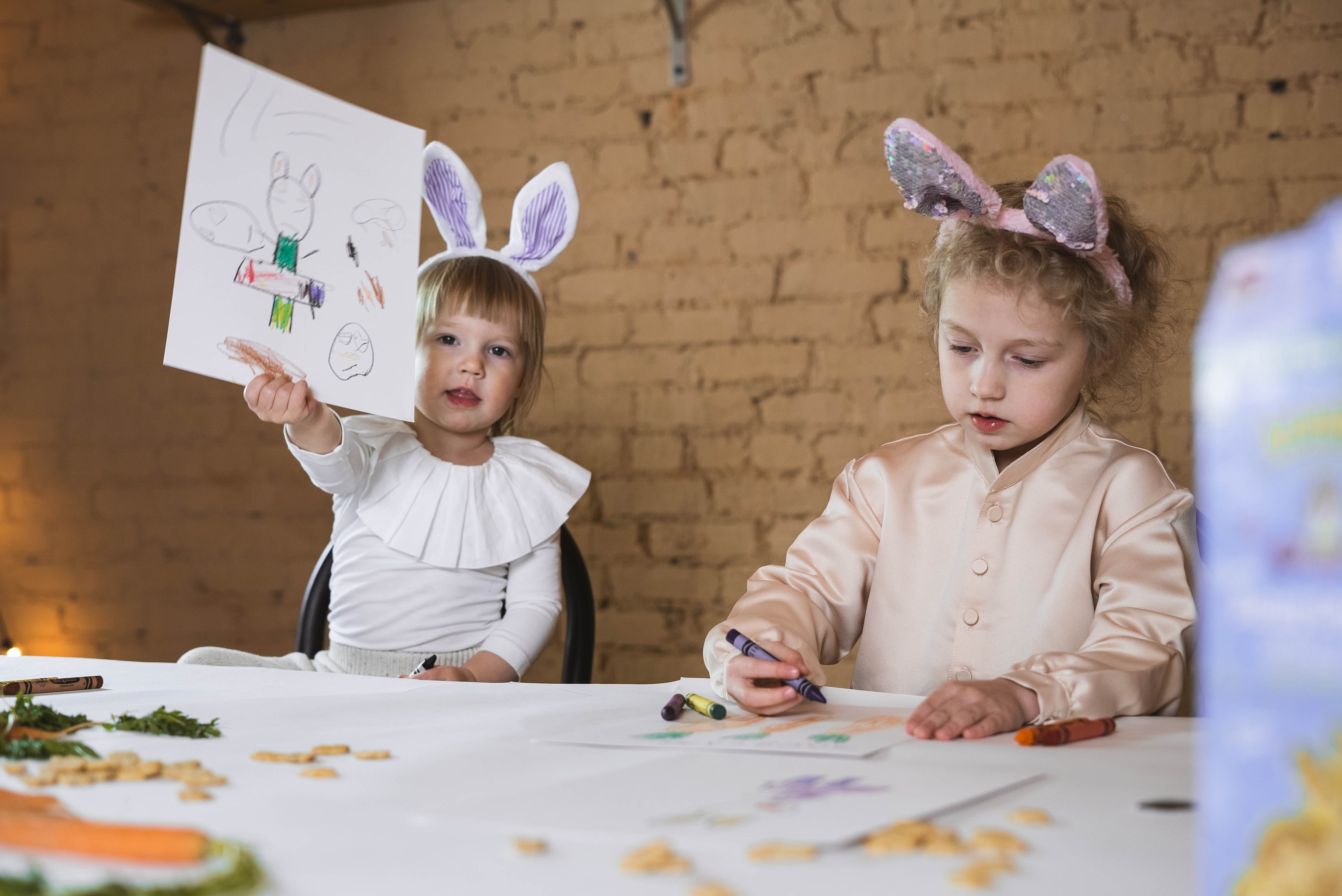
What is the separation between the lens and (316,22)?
107 inches

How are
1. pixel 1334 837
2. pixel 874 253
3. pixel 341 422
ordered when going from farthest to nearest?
1. pixel 874 253
2. pixel 341 422
3. pixel 1334 837

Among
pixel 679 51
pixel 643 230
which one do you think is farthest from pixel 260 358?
pixel 679 51

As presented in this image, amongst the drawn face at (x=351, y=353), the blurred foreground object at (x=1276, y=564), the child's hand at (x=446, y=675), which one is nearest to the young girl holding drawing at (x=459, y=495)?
the child's hand at (x=446, y=675)

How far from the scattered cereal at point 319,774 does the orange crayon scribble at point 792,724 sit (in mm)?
311

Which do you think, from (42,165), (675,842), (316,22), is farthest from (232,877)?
(42,165)

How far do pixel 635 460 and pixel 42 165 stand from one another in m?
1.82

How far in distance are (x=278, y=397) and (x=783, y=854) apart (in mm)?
958

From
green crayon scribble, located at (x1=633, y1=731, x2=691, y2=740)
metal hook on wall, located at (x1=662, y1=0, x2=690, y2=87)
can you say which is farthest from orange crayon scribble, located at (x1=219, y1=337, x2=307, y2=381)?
metal hook on wall, located at (x1=662, y1=0, x2=690, y2=87)

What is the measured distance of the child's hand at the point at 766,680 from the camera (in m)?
0.91

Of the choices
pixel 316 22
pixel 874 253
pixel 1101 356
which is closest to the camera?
pixel 1101 356

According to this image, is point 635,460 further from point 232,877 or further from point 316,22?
point 232,877

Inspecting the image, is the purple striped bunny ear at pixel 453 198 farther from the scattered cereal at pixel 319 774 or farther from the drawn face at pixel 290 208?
the scattered cereal at pixel 319 774

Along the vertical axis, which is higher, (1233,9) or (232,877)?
(1233,9)

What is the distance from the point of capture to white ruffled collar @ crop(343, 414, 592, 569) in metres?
1.59
